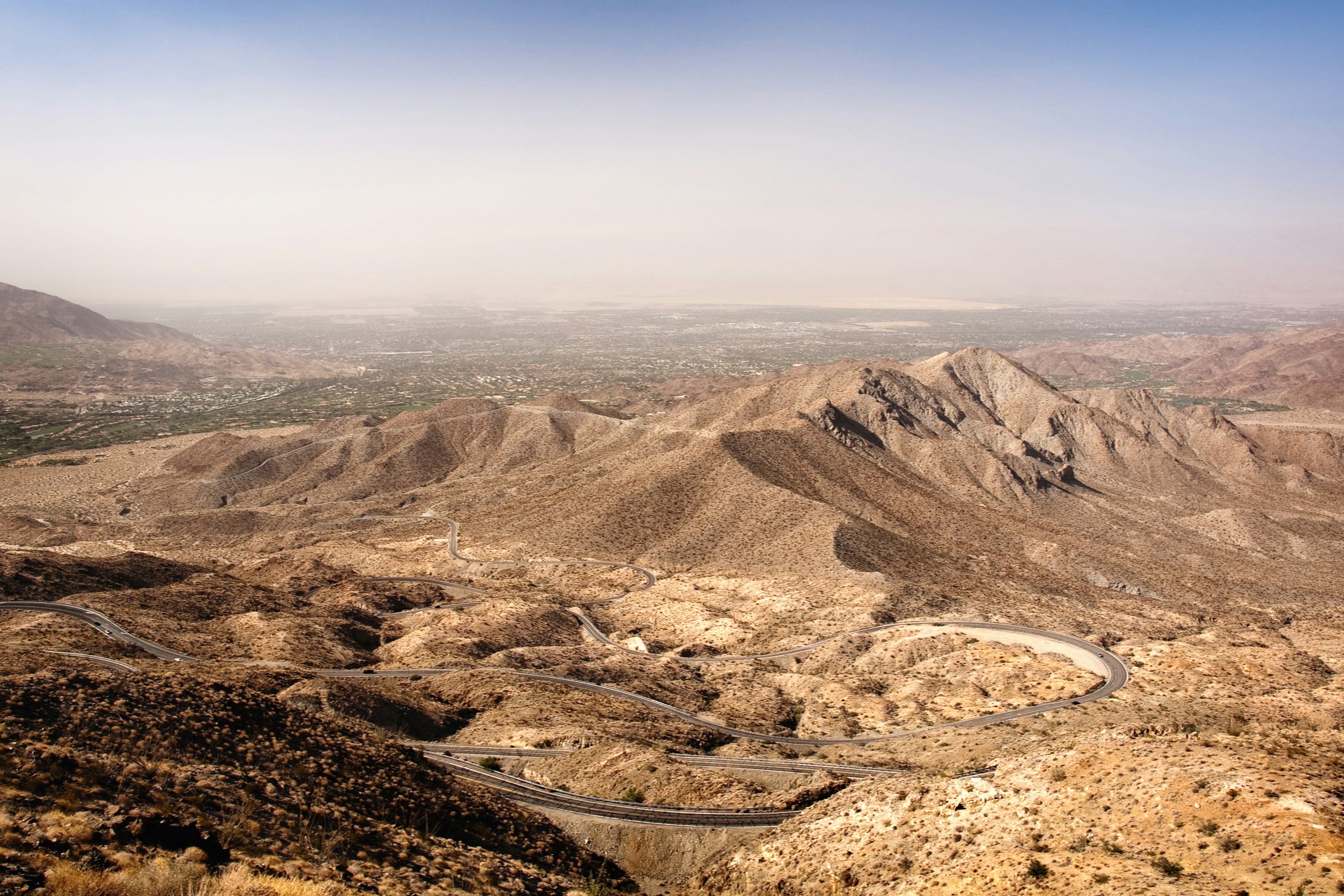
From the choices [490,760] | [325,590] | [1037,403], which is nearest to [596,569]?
[325,590]

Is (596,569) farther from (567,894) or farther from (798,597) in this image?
(567,894)

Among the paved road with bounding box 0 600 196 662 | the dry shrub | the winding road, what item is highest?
the dry shrub

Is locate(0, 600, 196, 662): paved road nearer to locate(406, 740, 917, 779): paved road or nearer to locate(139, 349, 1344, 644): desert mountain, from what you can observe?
locate(406, 740, 917, 779): paved road

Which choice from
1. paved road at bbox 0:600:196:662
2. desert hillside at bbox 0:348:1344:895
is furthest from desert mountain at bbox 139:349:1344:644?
paved road at bbox 0:600:196:662

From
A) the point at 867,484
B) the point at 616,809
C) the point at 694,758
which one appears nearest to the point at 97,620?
the point at 616,809

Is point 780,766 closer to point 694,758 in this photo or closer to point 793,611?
point 694,758

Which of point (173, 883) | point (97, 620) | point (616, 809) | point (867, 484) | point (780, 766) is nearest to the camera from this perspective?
point (173, 883)

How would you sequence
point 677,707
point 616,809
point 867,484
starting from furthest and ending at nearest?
1. point 867,484
2. point 677,707
3. point 616,809

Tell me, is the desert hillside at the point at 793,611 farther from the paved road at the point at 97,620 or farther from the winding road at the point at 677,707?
the paved road at the point at 97,620
